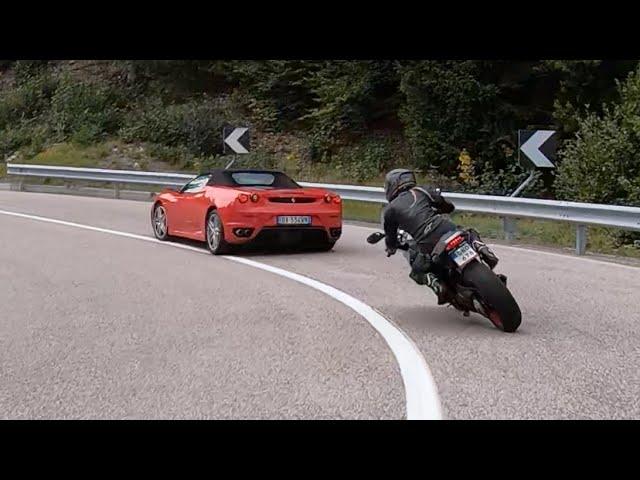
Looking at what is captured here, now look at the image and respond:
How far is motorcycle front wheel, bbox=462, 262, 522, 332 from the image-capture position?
6.73 m

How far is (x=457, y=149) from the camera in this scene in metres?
21.8

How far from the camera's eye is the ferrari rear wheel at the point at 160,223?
1355cm

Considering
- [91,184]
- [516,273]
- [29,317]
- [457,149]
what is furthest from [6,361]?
[91,184]

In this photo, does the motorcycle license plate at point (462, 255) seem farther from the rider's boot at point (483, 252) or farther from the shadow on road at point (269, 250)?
the shadow on road at point (269, 250)

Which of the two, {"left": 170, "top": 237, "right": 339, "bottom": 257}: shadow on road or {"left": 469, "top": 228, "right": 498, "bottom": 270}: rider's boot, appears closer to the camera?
{"left": 469, "top": 228, "right": 498, "bottom": 270}: rider's boot

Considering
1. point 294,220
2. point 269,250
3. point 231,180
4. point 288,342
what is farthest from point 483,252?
point 231,180

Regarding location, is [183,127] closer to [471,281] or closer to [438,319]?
[438,319]

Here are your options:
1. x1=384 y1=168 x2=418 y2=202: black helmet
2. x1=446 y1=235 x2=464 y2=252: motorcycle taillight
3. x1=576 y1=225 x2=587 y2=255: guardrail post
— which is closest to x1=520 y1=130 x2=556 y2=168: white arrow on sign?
x1=576 y1=225 x2=587 y2=255: guardrail post

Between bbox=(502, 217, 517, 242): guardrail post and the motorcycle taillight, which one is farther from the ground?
the motorcycle taillight

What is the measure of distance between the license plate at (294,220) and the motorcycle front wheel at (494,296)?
4886mm

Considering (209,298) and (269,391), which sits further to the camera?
(209,298)

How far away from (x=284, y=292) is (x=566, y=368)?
3790 millimetres

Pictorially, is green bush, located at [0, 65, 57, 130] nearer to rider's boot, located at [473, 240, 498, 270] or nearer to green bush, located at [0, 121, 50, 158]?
green bush, located at [0, 121, 50, 158]
